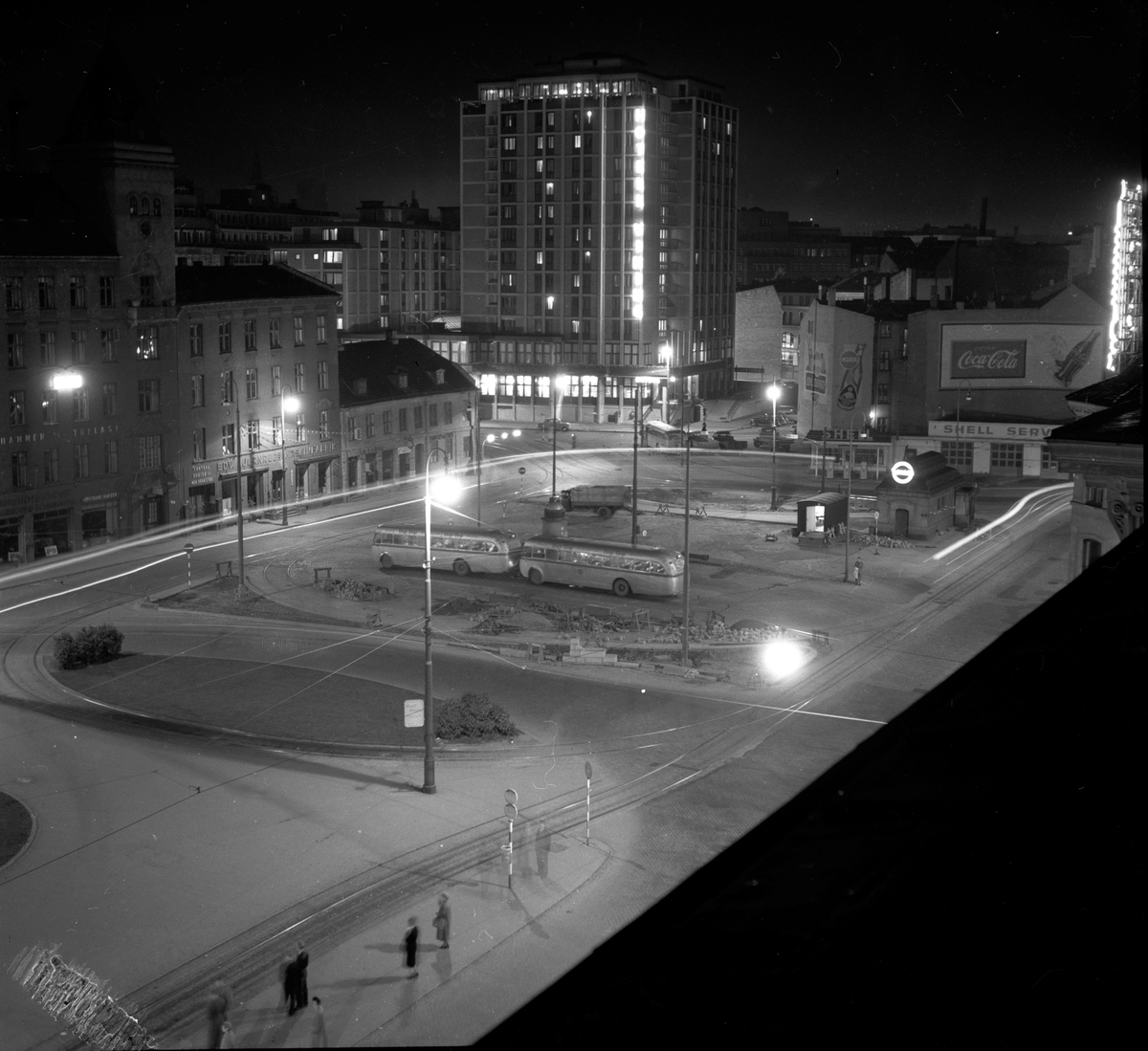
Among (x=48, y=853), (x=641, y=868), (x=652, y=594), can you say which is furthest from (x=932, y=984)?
(x=652, y=594)

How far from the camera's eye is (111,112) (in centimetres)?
4175

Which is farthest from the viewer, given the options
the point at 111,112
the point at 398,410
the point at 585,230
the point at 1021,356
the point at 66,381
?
the point at 585,230

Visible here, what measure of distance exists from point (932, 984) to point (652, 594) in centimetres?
3236

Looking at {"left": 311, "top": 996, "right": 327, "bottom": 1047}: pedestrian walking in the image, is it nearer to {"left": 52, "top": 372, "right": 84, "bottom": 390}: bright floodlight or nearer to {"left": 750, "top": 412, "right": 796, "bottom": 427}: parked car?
{"left": 52, "top": 372, "right": 84, "bottom": 390}: bright floodlight

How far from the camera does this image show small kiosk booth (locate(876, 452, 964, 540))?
42.2m

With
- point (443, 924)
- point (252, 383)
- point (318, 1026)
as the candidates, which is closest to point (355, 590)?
point (252, 383)

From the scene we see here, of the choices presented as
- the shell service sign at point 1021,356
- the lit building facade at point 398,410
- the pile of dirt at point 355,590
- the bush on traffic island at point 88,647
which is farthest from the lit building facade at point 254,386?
the shell service sign at point 1021,356

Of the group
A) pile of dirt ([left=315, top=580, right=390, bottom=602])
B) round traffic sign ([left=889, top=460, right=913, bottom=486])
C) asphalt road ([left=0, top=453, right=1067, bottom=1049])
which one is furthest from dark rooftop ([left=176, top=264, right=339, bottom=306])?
round traffic sign ([left=889, top=460, right=913, bottom=486])

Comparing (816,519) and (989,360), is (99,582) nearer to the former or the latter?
(816,519)

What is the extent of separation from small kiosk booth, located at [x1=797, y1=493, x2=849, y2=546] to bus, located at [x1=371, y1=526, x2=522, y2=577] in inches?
381

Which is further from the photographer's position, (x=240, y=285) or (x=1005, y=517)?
(x=240, y=285)

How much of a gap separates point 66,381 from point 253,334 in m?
9.43

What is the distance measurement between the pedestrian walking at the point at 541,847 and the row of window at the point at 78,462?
2620 centimetres

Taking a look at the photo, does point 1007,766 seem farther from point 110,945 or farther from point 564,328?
point 564,328
